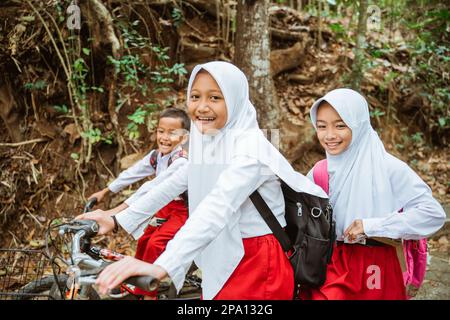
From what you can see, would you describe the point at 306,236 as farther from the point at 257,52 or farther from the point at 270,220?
the point at 257,52

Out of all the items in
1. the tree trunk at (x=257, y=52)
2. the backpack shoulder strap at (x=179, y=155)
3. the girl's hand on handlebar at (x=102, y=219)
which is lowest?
the girl's hand on handlebar at (x=102, y=219)

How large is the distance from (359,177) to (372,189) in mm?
104

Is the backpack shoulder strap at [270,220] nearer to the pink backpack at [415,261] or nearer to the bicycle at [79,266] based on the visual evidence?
the bicycle at [79,266]

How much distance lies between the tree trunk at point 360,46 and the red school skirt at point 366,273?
432cm

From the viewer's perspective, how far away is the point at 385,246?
7.41 feet

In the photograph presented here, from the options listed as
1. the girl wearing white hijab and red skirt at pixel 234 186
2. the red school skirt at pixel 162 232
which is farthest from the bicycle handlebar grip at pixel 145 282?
the red school skirt at pixel 162 232

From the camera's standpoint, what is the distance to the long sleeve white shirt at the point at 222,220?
5.07 feet

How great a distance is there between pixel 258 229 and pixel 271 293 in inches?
12.5

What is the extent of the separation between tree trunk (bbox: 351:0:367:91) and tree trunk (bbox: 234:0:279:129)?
1.91 metres

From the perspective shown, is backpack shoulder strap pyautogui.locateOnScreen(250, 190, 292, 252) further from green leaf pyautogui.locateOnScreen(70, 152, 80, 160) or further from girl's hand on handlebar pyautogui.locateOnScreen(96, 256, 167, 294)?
green leaf pyautogui.locateOnScreen(70, 152, 80, 160)

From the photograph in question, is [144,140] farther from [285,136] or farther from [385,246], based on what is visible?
[385,246]

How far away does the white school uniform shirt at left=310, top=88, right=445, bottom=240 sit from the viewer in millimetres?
2113

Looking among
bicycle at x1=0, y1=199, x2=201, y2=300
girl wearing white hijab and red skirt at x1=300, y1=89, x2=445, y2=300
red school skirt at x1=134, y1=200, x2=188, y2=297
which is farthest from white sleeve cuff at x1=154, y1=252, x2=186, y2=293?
red school skirt at x1=134, y1=200, x2=188, y2=297
